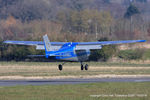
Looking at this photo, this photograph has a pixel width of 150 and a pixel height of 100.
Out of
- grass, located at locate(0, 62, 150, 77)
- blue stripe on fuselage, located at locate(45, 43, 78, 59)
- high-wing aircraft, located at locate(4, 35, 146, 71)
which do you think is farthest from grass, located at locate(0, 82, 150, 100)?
grass, located at locate(0, 62, 150, 77)

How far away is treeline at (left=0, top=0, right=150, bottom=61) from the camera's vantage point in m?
57.9

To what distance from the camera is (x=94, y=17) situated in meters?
84.3

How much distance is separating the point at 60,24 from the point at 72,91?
196ft

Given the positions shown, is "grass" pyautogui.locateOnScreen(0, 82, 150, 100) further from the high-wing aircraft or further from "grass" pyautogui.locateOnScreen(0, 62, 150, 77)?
"grass" pyautogui.locateOnScreen(0, 62, 150, 77)

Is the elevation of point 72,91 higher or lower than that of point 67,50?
lower

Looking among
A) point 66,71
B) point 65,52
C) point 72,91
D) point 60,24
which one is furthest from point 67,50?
point 60,24

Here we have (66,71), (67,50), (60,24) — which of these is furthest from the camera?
(60,24)

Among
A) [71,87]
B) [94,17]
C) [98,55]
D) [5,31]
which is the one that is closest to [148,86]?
[71,87]

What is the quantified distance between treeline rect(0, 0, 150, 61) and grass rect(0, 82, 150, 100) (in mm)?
29520

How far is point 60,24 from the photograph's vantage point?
81125 millimetres

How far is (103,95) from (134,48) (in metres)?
36.2

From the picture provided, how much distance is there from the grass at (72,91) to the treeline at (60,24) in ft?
96.9

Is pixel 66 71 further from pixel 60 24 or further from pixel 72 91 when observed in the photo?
pixel 60 24

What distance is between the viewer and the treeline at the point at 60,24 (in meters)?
57.9
